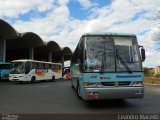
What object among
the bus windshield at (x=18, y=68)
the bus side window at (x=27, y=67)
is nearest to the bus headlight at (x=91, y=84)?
the bus windshield at (x=18, y=68)

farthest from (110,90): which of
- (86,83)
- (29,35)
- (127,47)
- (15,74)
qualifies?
(29,35)

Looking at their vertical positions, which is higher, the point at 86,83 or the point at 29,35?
the point at 29,35

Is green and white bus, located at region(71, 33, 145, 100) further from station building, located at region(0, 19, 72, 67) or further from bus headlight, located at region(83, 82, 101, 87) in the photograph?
station building, located at region(0, 19, 72, 67)

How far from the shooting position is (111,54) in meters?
→ 11.3

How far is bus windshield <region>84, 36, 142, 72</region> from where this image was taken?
11.1 metres

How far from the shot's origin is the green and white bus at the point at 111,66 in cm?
1091

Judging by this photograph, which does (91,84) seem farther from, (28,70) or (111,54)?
(28,70)

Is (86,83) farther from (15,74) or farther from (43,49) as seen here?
(43,49)

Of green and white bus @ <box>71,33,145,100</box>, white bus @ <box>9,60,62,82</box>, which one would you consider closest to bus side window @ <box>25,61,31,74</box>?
white bus @ <box>9,60,62,82</box>

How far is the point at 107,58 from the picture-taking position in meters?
11.2

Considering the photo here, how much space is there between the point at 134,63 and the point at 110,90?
1.42 meters

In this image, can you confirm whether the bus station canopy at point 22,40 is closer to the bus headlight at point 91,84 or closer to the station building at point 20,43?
the station building at point 20,43

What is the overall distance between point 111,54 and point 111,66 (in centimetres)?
47

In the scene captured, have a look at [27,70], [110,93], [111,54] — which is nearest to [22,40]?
[27,70]
